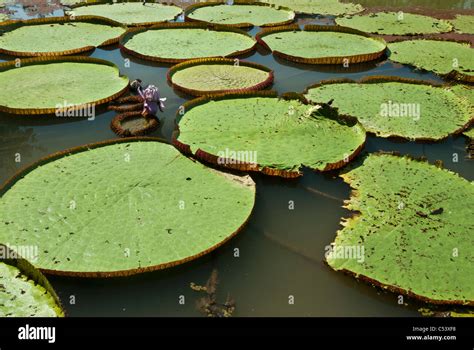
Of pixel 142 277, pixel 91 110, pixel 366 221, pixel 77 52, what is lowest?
pixel 142 277

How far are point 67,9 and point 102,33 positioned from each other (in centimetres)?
315

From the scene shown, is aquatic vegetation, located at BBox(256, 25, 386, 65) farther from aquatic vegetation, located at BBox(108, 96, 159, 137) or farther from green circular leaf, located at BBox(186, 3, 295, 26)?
aquatic vegetation, located at BBox(108, 96, 159, 137)

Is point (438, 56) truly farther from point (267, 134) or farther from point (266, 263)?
point (266, 263)

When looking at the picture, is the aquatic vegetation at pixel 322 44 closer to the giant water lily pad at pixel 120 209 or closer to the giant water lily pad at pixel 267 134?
the giant water lily pad at pixel 267 134

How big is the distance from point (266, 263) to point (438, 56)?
6963mm

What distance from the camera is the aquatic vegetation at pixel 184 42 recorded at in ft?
27.3

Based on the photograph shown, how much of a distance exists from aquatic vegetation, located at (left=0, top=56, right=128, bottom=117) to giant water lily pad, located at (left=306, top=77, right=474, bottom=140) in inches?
134

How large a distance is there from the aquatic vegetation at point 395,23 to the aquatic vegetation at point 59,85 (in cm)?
640

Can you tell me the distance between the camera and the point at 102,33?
9359 mm

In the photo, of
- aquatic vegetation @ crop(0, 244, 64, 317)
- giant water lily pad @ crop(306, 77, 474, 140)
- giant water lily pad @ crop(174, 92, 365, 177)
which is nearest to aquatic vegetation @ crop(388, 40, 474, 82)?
giant water lily pad @ crop(306, 77, 474, 140)

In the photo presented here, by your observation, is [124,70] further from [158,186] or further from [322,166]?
[322,166]

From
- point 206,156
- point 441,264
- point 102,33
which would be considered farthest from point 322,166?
point 102,33

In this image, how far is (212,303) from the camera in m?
3.63
